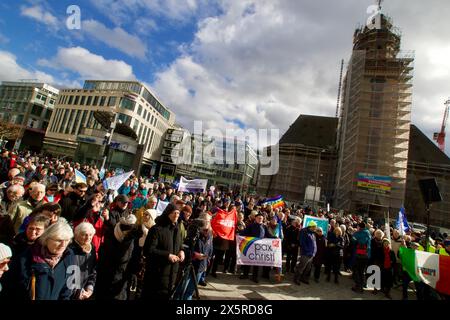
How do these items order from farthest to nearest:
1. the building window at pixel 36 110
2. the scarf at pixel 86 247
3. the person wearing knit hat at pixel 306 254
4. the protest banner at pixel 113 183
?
1. the building window at pixel 36 110
2. the protest banner at pixel 113 183
3. the person wearing knit hat at pixel 306 254
4. the scarf at pixel 86 247

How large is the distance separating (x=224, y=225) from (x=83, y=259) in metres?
4.29

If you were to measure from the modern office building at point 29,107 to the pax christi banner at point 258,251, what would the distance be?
66.3 m

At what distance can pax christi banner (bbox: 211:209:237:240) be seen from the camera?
6570 mm

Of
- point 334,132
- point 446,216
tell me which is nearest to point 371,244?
point 446,216

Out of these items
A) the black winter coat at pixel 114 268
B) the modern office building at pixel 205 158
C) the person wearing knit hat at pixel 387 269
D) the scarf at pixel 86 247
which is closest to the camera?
the scarf at pixel 86 247

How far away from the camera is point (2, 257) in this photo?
6.91ft

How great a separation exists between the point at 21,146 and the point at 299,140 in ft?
201

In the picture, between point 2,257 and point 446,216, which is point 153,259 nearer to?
point 2,257

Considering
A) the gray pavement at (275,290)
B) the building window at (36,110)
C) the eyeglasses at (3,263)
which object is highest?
the building window at (36,110)

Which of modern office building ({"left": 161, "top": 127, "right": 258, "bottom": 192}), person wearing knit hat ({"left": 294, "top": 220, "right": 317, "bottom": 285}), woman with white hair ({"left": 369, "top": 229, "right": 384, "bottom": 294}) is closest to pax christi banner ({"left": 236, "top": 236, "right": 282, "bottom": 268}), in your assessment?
person wearing knit hat ({"left": 294, "top": 220, "right": 317, "bottom": 285})

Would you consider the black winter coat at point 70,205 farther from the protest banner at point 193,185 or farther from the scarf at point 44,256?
the protest banner at point 193,185

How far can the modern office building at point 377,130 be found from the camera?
31406mm

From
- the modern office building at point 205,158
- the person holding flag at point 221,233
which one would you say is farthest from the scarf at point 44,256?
the modern office building at point 205,158

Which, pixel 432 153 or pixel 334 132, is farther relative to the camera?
pixel 334 132
